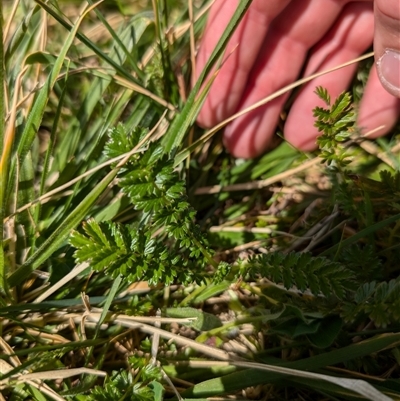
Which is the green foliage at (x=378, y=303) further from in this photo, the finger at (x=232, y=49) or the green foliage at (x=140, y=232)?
the finger at (x=232, y=49)

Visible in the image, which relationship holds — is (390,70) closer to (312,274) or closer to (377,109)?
(377,109)

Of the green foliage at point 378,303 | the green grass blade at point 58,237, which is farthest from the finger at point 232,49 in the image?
the green foliage at point 378,303

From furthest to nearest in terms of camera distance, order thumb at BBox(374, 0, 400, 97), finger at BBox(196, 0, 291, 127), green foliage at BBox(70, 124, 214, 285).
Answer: finger at BBox(196, 0, 291, 127) < thumb at BBox(374, 0, 400, 97) < green foliage at BBox(70, 124, 214, 285)

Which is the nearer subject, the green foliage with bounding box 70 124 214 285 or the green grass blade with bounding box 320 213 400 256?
the green foliage with bounding box 70 124 214 285

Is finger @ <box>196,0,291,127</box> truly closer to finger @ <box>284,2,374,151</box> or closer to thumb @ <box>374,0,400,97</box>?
finger @ <box>284,2,374,151</box>

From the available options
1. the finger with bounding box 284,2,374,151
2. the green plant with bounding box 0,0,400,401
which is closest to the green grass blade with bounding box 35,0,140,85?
the green plant with bounding box 0,0,400,401

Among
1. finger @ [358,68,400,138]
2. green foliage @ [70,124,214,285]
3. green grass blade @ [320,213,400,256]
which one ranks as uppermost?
finger @ [358,68,400,138]

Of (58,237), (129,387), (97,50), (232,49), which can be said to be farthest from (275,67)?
(129,387)
